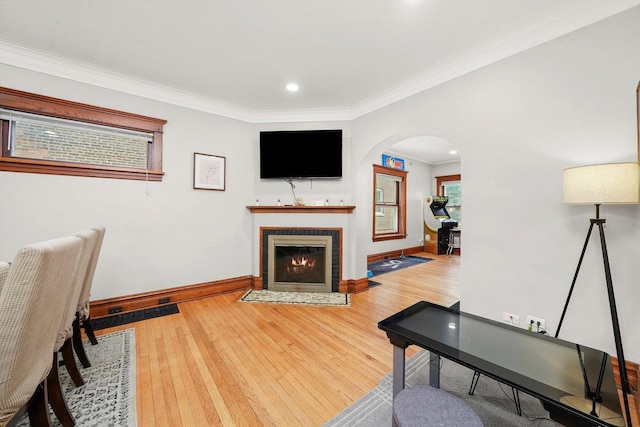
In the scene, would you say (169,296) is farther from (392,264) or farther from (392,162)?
(392,162)

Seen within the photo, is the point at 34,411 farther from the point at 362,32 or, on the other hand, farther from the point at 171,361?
the point at 362,32

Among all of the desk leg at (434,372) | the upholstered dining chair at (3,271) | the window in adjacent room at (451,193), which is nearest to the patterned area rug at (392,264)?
the window in adjacent room at (451,193)

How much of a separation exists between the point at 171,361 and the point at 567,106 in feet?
12.1

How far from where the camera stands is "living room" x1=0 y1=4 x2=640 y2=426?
1.80 m

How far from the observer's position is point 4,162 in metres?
2.34

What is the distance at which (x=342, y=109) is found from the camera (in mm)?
3729

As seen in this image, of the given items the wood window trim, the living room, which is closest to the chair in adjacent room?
the wood window trim

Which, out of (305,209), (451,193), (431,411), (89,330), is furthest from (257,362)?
(451,193)

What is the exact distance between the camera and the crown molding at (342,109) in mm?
1897

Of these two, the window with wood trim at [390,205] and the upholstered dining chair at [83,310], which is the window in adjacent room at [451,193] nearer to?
the window with wood trim at [390,205]

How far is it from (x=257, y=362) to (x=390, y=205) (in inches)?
210

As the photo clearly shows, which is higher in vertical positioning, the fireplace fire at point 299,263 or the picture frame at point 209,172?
the picture frame at point 209,172

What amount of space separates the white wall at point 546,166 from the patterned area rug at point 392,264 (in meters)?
2.65

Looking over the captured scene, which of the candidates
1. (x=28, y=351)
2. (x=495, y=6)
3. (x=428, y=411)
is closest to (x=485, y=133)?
(x=495, y=6)
